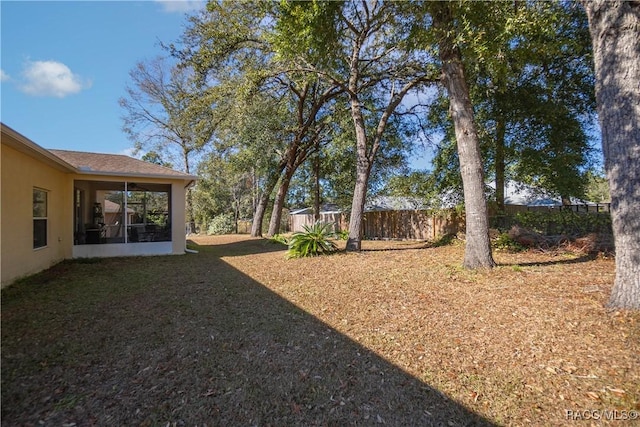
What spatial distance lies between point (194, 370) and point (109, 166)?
832cm

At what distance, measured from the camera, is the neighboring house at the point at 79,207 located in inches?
214

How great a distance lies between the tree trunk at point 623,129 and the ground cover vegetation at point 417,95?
0.02 m

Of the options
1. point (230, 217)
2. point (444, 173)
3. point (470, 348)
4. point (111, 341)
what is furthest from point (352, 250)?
point (230, 217)

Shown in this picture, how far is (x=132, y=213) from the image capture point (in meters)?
9.97

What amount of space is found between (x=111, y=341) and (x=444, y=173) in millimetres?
10669

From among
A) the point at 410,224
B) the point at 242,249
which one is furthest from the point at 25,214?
the point at 410,224

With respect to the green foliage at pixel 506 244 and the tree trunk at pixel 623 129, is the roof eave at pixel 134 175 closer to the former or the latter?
the green foliage at pixel 506 244

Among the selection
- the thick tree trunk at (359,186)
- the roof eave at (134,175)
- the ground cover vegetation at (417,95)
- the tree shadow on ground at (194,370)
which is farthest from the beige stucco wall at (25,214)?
the thick tree trunk at (359,186)

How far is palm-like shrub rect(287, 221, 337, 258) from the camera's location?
8.47m

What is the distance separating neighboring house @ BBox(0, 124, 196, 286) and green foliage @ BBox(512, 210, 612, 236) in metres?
10.1

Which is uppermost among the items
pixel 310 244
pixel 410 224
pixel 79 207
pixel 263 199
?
pixel 263 199

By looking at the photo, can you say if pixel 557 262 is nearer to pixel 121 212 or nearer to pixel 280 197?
pixel 280 197

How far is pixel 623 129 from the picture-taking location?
3564 millimetres

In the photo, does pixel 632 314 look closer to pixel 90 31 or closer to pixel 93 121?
pixel 90 31
